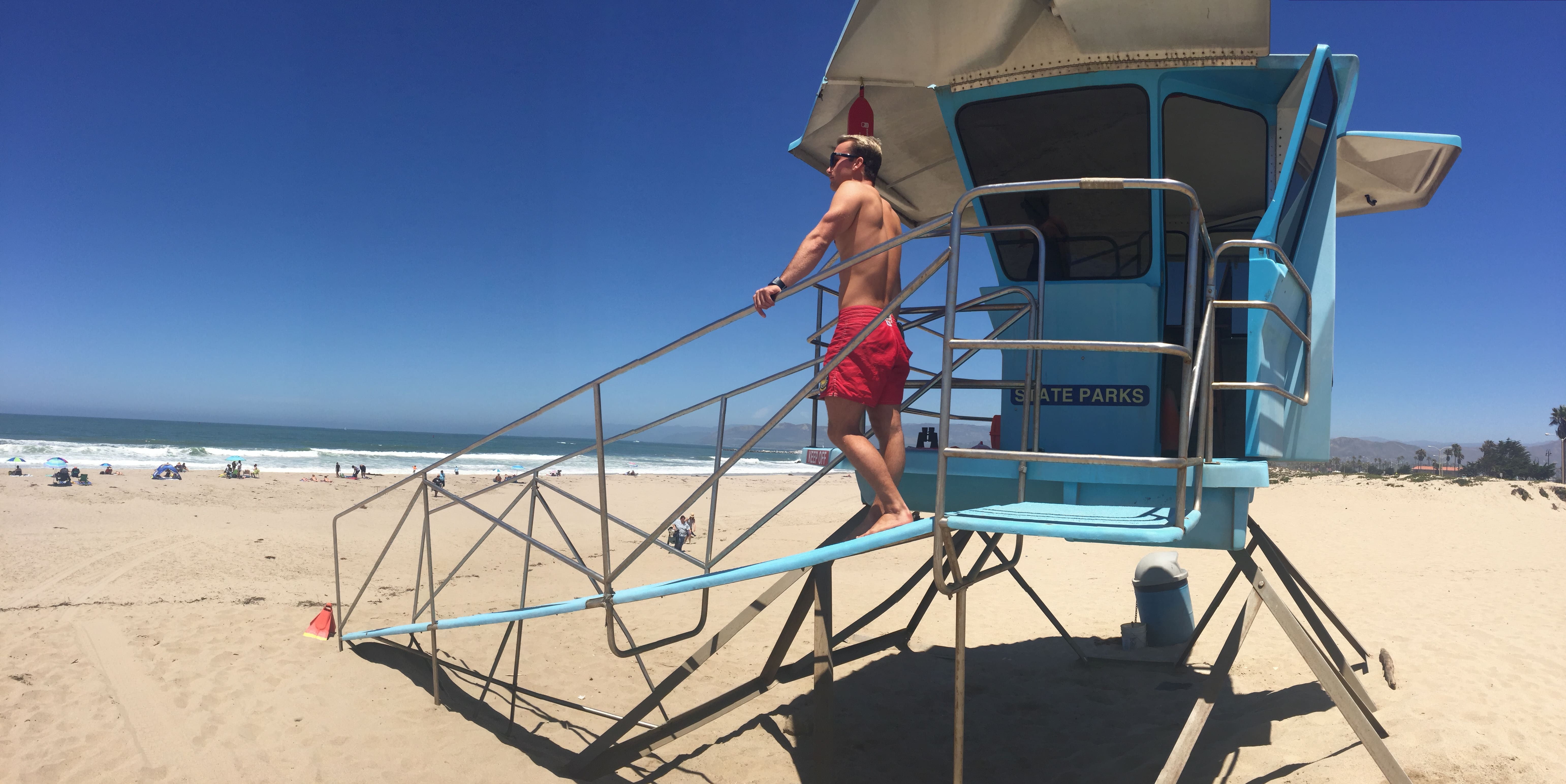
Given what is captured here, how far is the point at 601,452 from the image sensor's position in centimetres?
354

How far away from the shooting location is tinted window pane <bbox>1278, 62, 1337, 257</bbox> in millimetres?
3926

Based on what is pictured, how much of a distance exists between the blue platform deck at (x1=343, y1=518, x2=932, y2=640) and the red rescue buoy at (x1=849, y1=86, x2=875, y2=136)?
2258 millimetres

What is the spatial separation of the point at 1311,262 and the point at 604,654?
582 cm

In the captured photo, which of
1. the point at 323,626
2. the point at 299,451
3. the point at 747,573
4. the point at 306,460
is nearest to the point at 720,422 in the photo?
the point at 747,573

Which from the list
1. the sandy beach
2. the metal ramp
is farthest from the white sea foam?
the metal ramp

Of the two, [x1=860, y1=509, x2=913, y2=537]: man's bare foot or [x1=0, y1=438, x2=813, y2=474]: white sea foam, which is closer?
[x1=860, y1=509, x2=913, y2=537]: man's bare foot

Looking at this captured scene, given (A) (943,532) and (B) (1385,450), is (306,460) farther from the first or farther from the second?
(B) (1385,450)

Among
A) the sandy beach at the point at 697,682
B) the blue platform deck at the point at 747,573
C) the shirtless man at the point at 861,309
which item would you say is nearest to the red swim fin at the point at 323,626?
the sandy beach at the point at 697,682

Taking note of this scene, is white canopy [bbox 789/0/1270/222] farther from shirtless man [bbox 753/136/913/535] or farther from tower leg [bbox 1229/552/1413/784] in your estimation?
tower leg [bbox 1229/552/1413/784]

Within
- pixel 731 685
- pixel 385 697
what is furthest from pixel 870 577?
pixel 385 697

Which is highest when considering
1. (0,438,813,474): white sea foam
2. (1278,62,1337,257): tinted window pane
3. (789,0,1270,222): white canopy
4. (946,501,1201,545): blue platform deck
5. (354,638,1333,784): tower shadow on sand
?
(789,0,1270,222): white canopy

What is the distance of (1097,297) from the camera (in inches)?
160

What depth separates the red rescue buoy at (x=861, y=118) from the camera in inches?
169

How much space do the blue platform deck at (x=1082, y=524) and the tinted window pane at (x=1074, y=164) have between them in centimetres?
163
